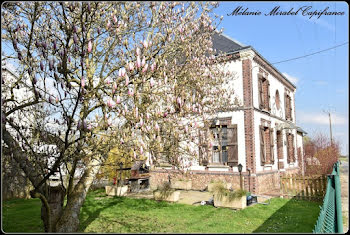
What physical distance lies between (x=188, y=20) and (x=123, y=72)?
3438 millimetres

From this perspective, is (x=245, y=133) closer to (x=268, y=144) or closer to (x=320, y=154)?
(x=268, y=144)

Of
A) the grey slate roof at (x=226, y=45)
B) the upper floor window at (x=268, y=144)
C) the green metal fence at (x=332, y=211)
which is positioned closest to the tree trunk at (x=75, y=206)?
the green metal fence at (x=332, y=211)

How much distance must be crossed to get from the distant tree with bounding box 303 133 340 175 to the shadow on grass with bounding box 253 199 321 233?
3.52 m

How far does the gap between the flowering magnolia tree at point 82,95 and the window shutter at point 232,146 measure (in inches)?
355

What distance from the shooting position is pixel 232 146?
13.9m

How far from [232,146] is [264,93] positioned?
4662mm

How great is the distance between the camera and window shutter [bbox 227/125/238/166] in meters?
13.7

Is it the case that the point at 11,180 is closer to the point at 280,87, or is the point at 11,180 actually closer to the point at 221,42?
the point at 221,42

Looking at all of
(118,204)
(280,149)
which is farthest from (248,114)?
(118,204)

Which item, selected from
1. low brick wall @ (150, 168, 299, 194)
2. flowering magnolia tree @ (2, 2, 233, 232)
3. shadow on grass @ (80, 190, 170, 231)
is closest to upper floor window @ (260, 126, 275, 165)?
low brick wall @ (150, 168, 299, 194)

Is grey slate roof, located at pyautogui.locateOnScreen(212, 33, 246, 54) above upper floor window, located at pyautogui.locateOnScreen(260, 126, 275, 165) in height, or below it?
above

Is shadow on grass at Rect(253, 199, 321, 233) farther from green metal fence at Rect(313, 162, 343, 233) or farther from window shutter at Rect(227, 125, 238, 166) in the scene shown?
window shutter at Rect(227, 125, 238, 166)

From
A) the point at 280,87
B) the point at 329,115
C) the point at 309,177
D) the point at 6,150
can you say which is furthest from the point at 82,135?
the point at 280,87

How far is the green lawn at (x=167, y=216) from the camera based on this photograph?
6168 mm
